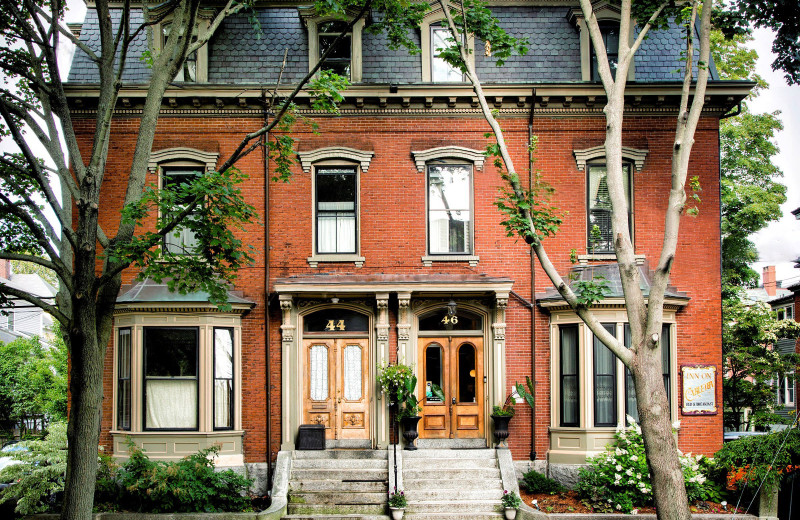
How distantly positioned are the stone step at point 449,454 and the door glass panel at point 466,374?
1217mm

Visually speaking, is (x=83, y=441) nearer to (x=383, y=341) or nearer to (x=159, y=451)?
(x=159, y=451)

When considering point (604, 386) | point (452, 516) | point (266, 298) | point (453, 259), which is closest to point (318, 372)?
point (266, 298)

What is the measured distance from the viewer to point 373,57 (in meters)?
16.2

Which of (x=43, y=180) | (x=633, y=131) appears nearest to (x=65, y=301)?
(x=43, y=180)

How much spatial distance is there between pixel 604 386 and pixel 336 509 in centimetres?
618

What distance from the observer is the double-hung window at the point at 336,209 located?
16.0 meters

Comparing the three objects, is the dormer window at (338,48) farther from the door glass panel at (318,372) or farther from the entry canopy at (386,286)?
the door glass panel at (318,372)

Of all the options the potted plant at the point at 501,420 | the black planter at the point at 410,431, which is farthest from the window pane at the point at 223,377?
the potted plant at the point at 501,420

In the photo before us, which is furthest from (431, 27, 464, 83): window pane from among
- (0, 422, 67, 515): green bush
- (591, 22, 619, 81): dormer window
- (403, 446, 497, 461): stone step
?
(0, 422, 67, 515): green bush

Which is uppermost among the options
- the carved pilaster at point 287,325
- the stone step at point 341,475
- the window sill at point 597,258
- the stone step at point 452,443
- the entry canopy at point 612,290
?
the window sill at point 597,258

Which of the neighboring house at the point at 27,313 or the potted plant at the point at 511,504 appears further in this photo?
the neighboring house at the point at 27,313

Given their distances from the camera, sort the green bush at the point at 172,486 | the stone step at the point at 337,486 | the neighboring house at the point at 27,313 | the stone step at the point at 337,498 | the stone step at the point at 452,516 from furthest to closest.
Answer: the neighboring house at the point at 27,313 → the stone step at the point at 337,486 → the stone step at the point at 337,498 → the stone step at the point at 452,516 → the green bush at the point at 172,486

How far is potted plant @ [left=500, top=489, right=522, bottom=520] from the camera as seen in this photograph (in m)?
13.1

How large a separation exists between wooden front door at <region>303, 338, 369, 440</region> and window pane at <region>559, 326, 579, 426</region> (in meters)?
4.33
